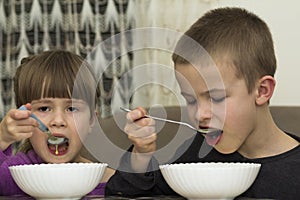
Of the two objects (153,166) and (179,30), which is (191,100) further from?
(179,30)

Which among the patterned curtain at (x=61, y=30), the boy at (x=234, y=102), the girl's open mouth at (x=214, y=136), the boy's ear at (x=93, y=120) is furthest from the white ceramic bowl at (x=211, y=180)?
the patterned curtain at (x=61, y=30)

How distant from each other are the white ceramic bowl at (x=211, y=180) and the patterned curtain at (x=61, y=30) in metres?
1.90

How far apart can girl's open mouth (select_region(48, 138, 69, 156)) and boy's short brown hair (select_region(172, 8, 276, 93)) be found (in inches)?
13.9

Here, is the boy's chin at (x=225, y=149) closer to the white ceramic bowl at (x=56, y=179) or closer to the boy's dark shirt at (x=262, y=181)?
the boy's dark shirt at (x=262, y=181)

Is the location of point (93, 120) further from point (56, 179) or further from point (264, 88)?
point (56, 179)

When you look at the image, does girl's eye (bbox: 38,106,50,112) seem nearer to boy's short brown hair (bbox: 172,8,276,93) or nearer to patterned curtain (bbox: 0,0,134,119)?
boy's short brown hair (bbox: 172,8,276,93)

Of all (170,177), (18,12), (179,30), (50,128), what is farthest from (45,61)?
(18,12)

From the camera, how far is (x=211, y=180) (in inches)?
37.9

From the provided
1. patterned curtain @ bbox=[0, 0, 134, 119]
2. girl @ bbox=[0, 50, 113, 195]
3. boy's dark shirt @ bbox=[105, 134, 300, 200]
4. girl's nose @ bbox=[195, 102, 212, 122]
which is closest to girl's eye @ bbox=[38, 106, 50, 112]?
girl @ bbox=[0, 50, 113, 195]

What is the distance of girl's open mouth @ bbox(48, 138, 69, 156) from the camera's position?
1498 mm

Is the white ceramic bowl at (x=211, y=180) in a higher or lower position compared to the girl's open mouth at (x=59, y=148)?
higher

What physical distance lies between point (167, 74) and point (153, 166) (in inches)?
63.8

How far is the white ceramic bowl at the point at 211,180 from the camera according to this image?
3.16 ft

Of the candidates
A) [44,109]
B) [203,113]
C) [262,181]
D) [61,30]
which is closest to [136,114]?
[203,113]
